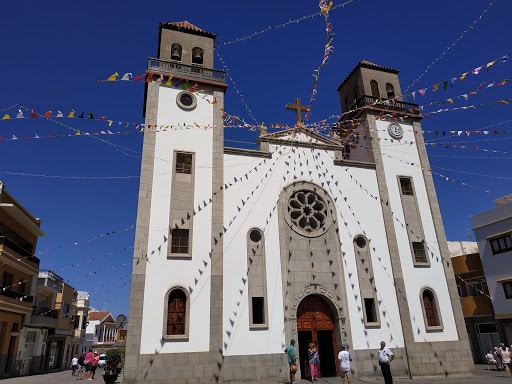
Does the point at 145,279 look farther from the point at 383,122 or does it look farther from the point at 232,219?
the point at 383,122

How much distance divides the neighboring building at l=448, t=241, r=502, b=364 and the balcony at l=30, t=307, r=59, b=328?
29272 millimetres

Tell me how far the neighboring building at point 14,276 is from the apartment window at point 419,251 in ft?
69.6

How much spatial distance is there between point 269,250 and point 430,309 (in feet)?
27.8

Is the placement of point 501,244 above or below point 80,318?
above

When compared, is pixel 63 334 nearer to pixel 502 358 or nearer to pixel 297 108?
pixel 297 108

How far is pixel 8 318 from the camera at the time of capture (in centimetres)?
2308

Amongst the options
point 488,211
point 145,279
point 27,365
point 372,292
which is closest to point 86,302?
point 27,365

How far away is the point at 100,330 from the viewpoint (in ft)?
187

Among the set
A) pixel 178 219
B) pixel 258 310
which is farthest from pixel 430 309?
pixel 178 219

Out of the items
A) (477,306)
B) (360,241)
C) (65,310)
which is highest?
(360,241)

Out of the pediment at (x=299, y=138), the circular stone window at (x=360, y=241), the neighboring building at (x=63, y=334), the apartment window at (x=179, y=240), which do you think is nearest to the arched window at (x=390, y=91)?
the pediment at (x=299, y=138)

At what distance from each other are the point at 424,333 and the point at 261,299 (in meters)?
7.91

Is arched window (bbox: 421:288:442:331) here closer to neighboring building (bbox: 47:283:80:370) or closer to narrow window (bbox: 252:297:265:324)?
narrow window (bbox: 252:297:265:324)

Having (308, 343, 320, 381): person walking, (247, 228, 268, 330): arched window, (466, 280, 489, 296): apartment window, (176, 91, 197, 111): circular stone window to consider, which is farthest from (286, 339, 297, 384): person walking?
(466, 280, 489, 296): apartment window
